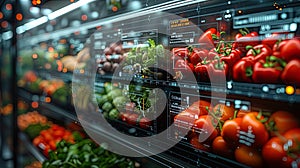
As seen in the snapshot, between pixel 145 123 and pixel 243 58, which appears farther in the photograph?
pixel 145 123

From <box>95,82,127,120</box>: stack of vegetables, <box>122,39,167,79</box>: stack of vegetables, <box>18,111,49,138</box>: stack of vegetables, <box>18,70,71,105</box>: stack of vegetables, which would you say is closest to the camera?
<box>122,39,167,79</box>: stack of vegetables

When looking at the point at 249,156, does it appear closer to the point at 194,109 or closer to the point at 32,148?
the point at 194,109

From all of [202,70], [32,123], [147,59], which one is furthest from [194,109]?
[32,123]

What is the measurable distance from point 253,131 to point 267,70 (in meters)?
0.20

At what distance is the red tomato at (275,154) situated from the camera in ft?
2.84

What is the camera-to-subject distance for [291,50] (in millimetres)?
835

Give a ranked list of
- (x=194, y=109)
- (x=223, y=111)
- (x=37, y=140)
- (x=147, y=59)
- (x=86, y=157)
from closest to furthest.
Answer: (x=223, y=111), (x=194, y=109), (x=147, y=59), (x=86, y=157), (x=37, y=140)

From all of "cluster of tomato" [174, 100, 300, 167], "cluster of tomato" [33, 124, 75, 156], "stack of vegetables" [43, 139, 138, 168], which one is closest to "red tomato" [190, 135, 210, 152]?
"cluster of tomato" [174, 100, 300, 167]

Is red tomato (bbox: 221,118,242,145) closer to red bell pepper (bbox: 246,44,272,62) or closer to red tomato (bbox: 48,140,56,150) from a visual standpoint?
red bell pepper (bbox: 246,44,272,62)

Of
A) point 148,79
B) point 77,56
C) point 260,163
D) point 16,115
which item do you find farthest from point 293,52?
point 16,115

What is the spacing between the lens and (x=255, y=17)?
36.4 inches

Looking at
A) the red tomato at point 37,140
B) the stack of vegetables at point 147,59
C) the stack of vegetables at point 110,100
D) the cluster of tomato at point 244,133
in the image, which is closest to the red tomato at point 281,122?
the cluster of tomato at point 244,133

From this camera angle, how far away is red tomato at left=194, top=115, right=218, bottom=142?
109 centimetres

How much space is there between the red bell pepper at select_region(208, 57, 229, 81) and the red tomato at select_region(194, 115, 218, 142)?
0.16 m
